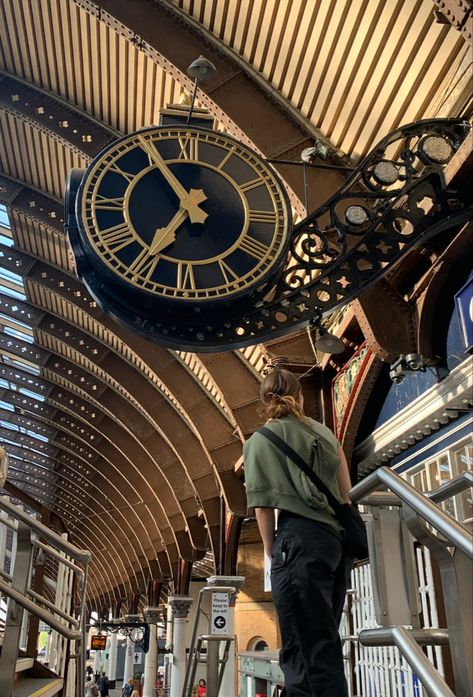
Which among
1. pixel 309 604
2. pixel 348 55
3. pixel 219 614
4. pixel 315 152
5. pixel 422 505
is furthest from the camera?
pixel 315 152

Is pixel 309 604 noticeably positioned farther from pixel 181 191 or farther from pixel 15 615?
pixel 181 191

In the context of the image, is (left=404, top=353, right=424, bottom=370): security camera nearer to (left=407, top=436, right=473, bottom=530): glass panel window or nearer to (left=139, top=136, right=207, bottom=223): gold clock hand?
(left=407, top=436, right=473, bottom=530): glass panel window

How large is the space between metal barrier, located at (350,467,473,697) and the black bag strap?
12 centimetres

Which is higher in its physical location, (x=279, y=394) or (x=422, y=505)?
(x=279, y=394)

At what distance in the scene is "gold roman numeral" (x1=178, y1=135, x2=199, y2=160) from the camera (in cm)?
626

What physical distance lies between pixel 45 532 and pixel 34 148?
13203 millimetres

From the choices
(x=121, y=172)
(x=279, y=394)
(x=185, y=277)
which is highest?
(x=121, y=172)

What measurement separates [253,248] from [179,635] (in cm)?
2289

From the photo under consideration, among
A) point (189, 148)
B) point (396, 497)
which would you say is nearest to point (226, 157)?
point (189, 148)

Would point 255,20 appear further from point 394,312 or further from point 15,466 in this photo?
point 15,466

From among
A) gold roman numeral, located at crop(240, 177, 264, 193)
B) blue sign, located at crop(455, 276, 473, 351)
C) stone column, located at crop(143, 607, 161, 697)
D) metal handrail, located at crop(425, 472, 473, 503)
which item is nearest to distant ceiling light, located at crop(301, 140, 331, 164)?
gold roman numeral, located at crop(240, 177, 264, 193)

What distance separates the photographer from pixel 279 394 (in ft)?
10.9

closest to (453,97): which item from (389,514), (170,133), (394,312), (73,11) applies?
(394,312)

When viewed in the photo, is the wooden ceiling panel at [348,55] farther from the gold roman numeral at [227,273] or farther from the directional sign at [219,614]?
the directional sign at [219,614]
